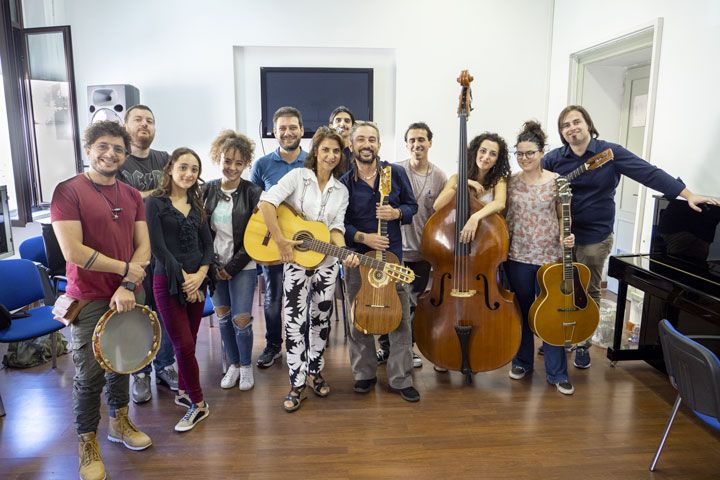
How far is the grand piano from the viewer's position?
97.8 inches

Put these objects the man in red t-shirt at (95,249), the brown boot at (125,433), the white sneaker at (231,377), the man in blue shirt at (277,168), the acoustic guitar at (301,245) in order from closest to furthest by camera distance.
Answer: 1. the man in red t-shirt at (95,249)
2. the brown boot at (125,433)
3. the acoustic guitar at (301,245)
4. the white sneaker at (231,377)
5. the man in blue shirt at (277,168)

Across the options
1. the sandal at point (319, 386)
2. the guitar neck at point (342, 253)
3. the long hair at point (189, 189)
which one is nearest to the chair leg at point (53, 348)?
the long hair at point (189, 189)

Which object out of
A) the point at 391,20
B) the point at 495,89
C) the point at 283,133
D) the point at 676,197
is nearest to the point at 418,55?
the point at 391,20

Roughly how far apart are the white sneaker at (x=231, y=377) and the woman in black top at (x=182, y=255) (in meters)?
0.35

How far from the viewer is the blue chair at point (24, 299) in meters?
2.71

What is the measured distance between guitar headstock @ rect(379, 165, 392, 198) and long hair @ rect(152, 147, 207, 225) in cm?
90

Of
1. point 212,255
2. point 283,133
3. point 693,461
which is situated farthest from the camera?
point 283,133

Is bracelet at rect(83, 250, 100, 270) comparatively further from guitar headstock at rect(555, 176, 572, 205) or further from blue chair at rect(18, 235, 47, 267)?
guitar headstock at rect(555, 176, 572, 205)

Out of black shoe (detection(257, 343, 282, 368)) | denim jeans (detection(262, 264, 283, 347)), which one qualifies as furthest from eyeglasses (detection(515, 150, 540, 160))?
black shoe (detection(257, 343, 282, 368))

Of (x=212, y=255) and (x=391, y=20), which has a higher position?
(x=391, y=20)

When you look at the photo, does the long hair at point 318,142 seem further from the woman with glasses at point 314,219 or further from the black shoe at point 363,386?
the black shoe at point 363,386

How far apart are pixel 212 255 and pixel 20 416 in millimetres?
1359

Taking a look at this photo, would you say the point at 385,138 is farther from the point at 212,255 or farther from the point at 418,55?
the point at 212,255

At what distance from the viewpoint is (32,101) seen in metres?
4.78
